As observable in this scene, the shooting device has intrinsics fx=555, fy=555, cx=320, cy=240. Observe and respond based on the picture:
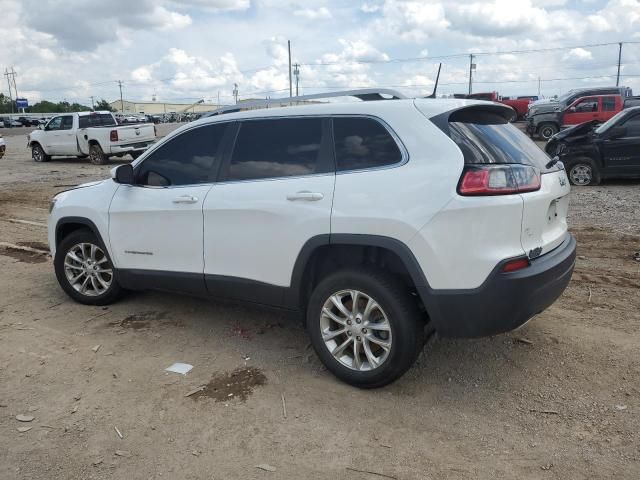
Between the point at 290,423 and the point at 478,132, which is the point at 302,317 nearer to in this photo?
the point at 290,423

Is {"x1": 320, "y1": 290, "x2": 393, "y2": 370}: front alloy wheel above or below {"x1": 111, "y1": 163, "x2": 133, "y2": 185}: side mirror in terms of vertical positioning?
below

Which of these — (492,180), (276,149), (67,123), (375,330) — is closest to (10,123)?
(67,123)

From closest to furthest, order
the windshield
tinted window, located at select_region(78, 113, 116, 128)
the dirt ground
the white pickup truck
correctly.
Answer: the dirt ground < the windshield < the white pickup truck < tinted window, located at select_region(78, 113, 116, 128)

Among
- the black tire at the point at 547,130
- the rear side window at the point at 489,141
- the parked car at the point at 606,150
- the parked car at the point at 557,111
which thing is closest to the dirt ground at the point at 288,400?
the rear side window at the point at 489,141

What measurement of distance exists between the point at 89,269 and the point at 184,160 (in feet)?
5.07

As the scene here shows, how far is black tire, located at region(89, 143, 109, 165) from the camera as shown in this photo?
1867cm

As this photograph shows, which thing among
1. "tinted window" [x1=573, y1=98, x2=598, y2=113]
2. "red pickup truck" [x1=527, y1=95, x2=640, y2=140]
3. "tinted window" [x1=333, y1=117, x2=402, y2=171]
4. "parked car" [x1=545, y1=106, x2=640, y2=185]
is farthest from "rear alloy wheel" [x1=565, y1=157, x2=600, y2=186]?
"tinted window" [x1=573, y1=98, x2=598, y2=113]

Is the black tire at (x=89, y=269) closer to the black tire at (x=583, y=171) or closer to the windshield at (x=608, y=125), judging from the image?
the black tire at (x=583, y=171)

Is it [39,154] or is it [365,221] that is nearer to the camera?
[365,221]

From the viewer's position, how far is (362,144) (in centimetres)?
354

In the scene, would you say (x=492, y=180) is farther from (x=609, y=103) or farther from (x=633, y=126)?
(x=609, y=103)

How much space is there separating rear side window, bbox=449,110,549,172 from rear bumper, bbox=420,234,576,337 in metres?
0.63

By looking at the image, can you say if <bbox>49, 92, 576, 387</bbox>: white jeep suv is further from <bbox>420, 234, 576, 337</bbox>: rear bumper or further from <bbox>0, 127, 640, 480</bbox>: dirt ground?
<bbox>0, 127, 640, 480</bbox>: dirt ground

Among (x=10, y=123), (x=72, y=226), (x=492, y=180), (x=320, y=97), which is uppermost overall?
(x=10, y=123)
